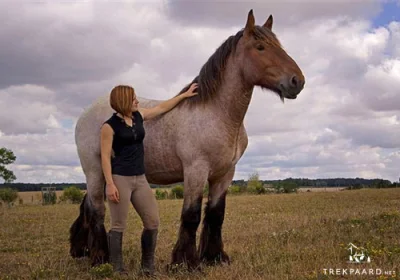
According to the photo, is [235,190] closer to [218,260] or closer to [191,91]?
[218,260]

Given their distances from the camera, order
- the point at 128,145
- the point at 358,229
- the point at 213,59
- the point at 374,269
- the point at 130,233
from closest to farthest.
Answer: the point at 374,269
the point at 128,145
the point at 213,59
the point at 358,229
the point at 130,233

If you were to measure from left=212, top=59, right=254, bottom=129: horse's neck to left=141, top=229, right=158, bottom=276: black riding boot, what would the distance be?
1910mm

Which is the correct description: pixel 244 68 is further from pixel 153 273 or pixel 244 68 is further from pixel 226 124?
pixel 153 273

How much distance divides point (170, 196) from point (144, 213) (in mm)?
Result: 40196

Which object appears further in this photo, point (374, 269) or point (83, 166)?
point (83, 166)

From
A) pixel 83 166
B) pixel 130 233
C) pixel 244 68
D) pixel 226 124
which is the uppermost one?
pixel 244 68

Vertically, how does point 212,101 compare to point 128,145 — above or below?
above

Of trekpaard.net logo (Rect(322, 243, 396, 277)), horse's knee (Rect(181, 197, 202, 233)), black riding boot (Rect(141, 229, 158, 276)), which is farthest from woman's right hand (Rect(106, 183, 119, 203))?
trekpaard.net logo (Rect(322, 243, 396, 277))

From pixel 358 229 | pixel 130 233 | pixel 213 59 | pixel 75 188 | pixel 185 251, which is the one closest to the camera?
pixel 185 251

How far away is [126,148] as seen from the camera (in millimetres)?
6195

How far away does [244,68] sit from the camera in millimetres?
6758

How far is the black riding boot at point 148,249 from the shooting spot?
21.3 ft

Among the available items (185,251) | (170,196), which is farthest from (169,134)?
(170,196)

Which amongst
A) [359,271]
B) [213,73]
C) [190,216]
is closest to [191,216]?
[190,216]
